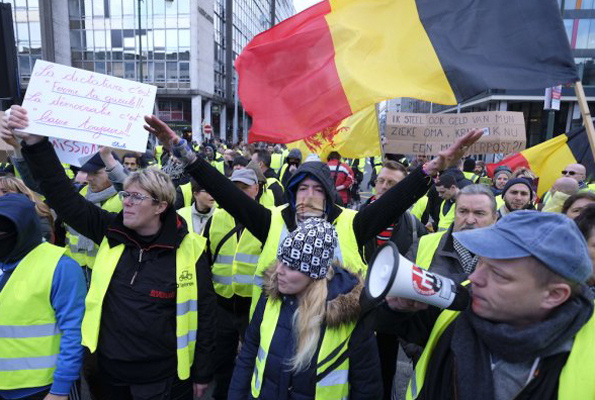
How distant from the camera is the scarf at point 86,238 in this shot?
3490mm

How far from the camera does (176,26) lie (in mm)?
37906

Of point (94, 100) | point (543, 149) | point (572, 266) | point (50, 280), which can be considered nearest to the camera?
point (572, 266)

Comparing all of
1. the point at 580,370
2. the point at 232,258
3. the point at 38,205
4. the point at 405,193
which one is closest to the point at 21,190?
the point at 38,205

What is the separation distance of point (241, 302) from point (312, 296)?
1.61 m

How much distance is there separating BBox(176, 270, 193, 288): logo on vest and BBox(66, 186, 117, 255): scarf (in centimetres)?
135

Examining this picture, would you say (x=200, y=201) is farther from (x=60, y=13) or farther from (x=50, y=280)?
(x=60, y=13)

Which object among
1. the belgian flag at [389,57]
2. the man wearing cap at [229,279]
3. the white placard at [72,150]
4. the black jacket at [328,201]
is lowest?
the man wearing cap at [229,279]

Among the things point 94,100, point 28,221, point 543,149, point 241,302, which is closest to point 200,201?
point 241,302

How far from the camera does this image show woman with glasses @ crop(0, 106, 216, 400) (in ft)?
7.75

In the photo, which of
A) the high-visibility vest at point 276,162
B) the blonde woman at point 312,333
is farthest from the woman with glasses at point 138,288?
the high-visibility vest at point 276,162

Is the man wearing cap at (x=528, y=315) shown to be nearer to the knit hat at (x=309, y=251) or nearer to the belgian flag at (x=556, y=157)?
the knit hat at (x=309, y=251)

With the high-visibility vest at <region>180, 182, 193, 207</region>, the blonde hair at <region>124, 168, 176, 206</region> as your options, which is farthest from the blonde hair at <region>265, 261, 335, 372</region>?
the high-visibility vest at <region>180, 182, 193, 207</region>

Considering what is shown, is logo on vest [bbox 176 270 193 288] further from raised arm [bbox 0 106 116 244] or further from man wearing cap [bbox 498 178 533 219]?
man wearing cap [bbox 498 178 533 219]

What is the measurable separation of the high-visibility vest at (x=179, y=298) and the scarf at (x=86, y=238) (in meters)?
1.10
